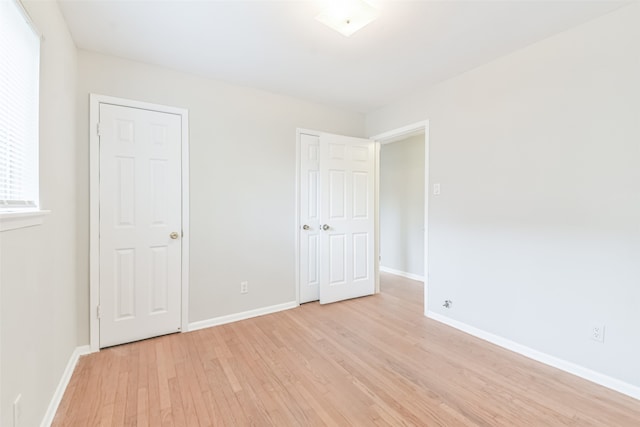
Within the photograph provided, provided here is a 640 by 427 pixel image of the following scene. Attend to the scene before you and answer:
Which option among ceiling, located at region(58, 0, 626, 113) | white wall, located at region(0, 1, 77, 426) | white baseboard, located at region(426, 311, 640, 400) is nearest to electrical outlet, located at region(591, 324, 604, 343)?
white baseboard, located at region(426, 311, 640, 400)

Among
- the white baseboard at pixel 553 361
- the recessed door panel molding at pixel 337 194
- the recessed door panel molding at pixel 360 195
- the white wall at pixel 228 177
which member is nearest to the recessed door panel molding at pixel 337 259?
the recessed door panel molding at pixel 337 194

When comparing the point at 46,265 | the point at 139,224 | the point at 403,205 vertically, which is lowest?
the point at 46,265

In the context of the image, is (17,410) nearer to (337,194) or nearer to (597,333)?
(337,194)

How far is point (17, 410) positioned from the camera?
1.18 meters

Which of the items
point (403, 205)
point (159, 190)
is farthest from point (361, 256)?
point (159, 190)

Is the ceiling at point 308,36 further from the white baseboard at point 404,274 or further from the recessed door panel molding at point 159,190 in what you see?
the white baseboard at point 404,274

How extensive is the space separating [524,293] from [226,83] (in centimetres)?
334

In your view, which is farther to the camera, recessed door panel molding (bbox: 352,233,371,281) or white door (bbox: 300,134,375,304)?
recessed door panel molding (bbox: 352,233,371,281)

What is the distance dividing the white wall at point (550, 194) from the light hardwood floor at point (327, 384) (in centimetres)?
38

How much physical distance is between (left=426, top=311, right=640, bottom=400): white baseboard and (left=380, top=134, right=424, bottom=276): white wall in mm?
1888

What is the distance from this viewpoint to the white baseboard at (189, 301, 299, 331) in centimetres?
275

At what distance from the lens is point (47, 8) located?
159cm

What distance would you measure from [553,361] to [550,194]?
1.26 m

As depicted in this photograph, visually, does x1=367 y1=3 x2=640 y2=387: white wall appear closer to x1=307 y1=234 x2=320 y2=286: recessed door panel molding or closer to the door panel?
the door panel
